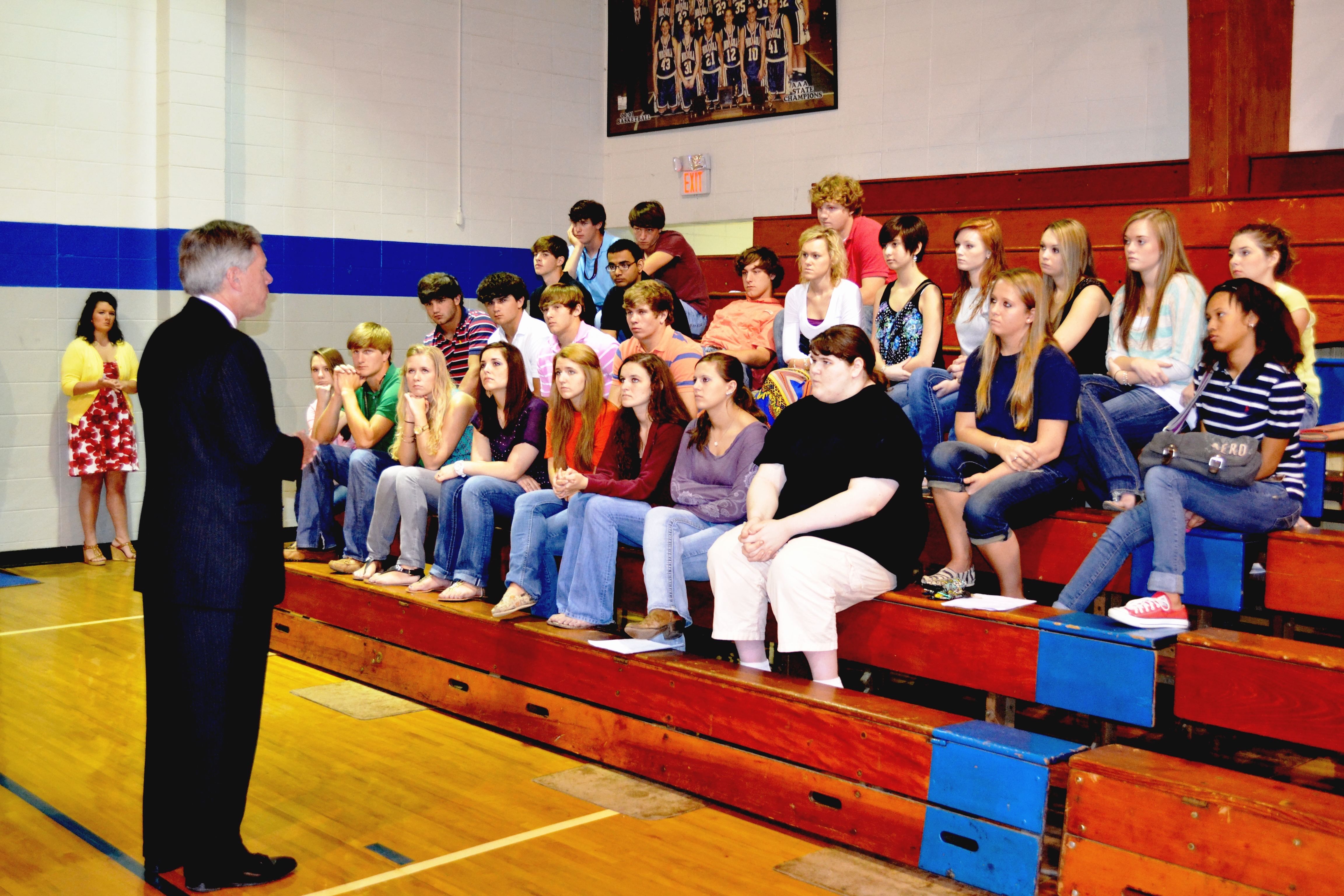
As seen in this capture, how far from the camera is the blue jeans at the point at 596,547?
3768 mm

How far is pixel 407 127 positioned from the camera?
7762 millimetres

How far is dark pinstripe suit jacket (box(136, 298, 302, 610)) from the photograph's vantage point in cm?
253

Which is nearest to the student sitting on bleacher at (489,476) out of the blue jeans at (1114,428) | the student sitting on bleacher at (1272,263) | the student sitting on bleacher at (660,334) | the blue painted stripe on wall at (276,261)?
the student sitting on bleacher at (660,334)

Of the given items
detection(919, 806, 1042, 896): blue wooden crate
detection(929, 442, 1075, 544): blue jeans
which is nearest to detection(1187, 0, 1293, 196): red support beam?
detection(929, 442, 1075, 544): blue jeans

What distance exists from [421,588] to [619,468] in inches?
40.1

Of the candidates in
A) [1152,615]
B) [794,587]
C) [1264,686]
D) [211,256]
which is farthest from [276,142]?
[1264,686]

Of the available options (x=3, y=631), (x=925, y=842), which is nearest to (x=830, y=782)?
(x=925, y=842)

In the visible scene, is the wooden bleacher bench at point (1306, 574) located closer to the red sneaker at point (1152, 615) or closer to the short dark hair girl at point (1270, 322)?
the red sneaker at point (1152, 615)

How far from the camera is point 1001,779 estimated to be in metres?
2.64

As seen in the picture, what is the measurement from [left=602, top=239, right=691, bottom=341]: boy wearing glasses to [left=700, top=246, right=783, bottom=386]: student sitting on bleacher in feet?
1.40

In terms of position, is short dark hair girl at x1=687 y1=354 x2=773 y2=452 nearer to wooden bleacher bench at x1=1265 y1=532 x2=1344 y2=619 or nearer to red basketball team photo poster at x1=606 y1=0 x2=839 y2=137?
wooden bleacher bench at x1=1265 y1=532 x2=1344 y2=619

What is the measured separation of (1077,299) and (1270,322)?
818 millimetres

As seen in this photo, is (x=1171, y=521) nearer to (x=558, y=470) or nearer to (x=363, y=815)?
(x=558, y=470)

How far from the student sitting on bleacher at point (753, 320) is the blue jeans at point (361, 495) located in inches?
55.7
